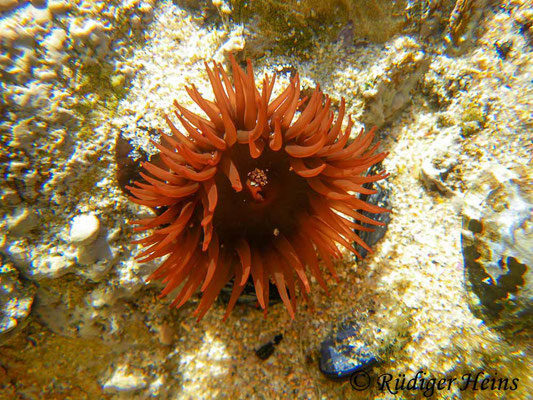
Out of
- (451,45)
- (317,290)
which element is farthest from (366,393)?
(451,45)

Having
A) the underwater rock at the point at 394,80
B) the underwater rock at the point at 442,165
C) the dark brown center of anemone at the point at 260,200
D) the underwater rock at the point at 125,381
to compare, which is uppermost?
the underwater rock at the point at 394,80

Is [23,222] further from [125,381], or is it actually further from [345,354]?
[345,354]

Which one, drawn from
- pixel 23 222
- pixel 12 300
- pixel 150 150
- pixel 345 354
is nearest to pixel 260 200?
pixel 150 150

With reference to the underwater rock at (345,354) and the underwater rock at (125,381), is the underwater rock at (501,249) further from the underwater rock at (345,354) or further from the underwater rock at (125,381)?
the underwater rock at (125,381)

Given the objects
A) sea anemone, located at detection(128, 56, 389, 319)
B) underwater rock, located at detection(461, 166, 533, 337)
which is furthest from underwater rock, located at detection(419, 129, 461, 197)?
sea anemone, located at detection(128, 56, 389, 319)

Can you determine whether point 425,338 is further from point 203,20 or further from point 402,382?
point 203,20

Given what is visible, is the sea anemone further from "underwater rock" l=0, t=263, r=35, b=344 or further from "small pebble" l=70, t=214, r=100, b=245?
"underwater rock" l=0, t=263, r=35, b=344

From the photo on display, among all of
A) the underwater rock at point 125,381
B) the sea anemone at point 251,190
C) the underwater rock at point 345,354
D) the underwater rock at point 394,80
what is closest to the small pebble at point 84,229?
the sea anemone at point 251,190

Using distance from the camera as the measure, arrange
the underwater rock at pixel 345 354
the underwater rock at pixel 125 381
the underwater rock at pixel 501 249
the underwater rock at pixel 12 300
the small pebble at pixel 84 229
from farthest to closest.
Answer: the underwater rock at pixel 125 381, the underwater rock at pixel 345 354, the small pebble at pixel 84 229, the underwater rock at pixel 12 300, the underwater rock at pixel 501 249
